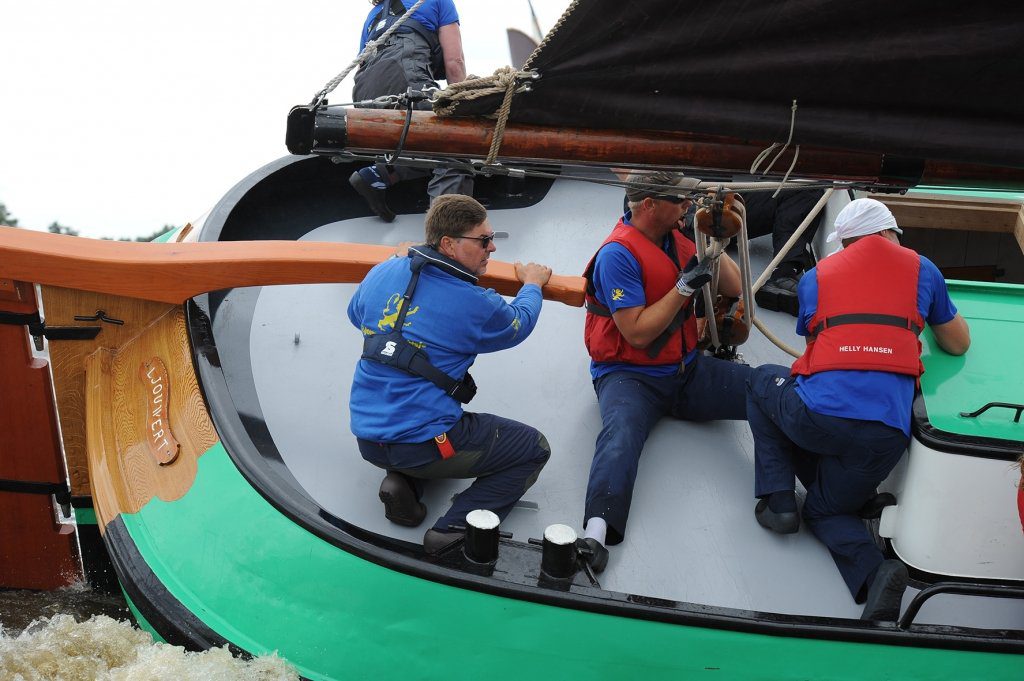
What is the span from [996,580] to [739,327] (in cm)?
115

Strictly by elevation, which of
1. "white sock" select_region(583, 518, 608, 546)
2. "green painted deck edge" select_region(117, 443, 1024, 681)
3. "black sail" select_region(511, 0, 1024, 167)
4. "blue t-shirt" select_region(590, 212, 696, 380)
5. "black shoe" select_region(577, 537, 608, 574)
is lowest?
"green painted deck edge" select_region(117, 443, 1024, 681)

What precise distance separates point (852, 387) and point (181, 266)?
2.01 meters

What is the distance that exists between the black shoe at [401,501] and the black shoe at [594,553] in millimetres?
466

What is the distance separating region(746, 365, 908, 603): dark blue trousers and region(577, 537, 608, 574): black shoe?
53cm

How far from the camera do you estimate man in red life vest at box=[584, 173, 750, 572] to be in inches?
108

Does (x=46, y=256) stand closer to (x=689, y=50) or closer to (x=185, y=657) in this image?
(x=185, y=657)

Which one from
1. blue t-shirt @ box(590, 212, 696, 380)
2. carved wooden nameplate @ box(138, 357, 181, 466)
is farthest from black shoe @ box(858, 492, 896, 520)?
carved wooden nameplate @ box(138, 357, 181, 466)

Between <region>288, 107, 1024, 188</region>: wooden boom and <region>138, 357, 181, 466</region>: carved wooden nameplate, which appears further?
<region>138, 357, 181, 466</region>: carved wooden nameplate

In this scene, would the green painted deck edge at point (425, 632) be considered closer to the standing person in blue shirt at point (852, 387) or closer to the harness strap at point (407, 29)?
the standing person in blue shirt at point (852, 387)

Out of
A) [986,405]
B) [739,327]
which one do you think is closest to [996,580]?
[986,405]

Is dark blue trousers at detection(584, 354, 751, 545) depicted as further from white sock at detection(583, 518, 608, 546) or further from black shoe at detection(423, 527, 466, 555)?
black shoe at detection(423, 527, 466, 555)

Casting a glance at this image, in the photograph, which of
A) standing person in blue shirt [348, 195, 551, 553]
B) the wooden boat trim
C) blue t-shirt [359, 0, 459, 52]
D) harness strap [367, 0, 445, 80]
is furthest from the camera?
blue t-shirt [359, 0, 459, 52]

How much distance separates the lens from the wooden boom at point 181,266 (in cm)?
288

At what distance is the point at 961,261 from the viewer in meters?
4.27
